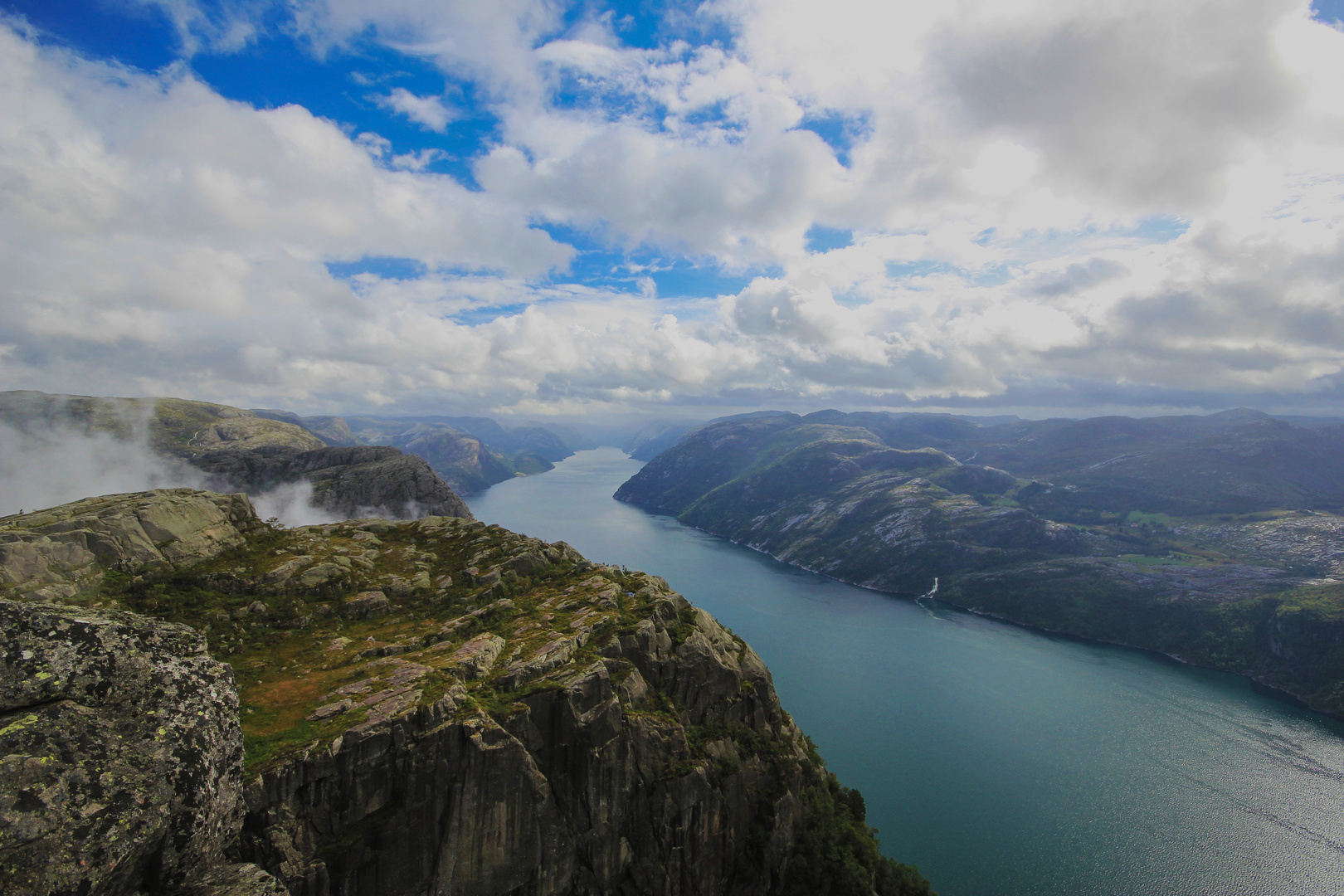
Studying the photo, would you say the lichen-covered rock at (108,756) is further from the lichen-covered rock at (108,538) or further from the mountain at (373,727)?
the lichen-covered rock at (108,538)

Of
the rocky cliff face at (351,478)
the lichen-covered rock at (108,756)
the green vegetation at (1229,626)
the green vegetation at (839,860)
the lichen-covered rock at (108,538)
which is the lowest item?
the green vegetation at (1229,626)

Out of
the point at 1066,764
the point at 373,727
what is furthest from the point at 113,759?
the point at 1066,764

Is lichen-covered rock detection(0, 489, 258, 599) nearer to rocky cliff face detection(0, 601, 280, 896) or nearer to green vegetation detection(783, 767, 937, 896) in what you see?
rocky cliff face detection(0, 601, 280, 896)

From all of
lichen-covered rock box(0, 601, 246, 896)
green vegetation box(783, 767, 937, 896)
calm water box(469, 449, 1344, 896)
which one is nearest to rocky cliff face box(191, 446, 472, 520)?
calm water box(469, 449, 1344, 896)

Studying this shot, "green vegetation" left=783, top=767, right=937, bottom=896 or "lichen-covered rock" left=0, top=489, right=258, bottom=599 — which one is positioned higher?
"lichen-covered rock" left=0, top=489, right=258, bottom=599

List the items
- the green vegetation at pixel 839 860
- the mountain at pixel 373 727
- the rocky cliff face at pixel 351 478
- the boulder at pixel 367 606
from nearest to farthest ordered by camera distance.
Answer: the mountain at pixel 373 727 < the boulder at pixel 367 606 < the green vegetation at pixel 839 860 < the rocky cliff face at pixel 351 478

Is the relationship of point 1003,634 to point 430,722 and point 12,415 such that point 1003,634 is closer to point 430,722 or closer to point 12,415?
point 430,722

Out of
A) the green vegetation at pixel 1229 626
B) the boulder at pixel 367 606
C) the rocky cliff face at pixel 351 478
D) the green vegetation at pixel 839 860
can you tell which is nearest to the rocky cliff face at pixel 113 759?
the boulder at pixel 367 606
